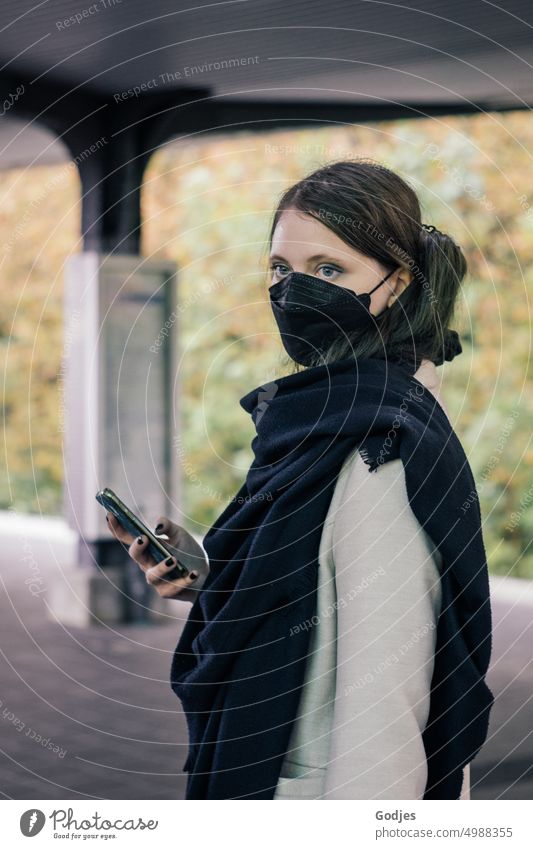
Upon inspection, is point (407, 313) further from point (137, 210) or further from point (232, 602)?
point (137, 210)

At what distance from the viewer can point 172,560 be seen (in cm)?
134

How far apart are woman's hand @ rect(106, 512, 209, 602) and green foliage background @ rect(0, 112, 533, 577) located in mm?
3708

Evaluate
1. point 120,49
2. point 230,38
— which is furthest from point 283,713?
point 120,49

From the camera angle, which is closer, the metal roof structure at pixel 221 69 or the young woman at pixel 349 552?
the young woman at pixel 349 552

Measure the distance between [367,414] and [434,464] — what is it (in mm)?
85
